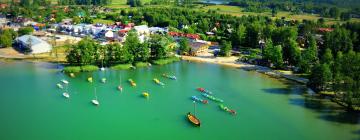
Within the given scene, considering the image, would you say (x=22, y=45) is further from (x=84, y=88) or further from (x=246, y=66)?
(x=246, y=66)

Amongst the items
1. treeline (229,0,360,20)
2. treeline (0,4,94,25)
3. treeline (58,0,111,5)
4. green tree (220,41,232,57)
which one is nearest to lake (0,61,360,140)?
green tree (220,41,232,57)

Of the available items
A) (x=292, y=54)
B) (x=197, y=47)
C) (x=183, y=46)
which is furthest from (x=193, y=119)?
(x=197, y=47)

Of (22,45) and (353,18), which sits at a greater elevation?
(353,18)

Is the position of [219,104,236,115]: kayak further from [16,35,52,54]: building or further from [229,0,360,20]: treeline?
[229,0,360,20]: treeline

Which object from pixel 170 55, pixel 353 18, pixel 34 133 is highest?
pixel 353 18

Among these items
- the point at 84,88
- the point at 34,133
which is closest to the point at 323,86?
the point at 84,88

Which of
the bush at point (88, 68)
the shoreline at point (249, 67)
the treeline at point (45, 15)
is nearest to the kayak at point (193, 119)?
the shoreline at point (249, 67)
